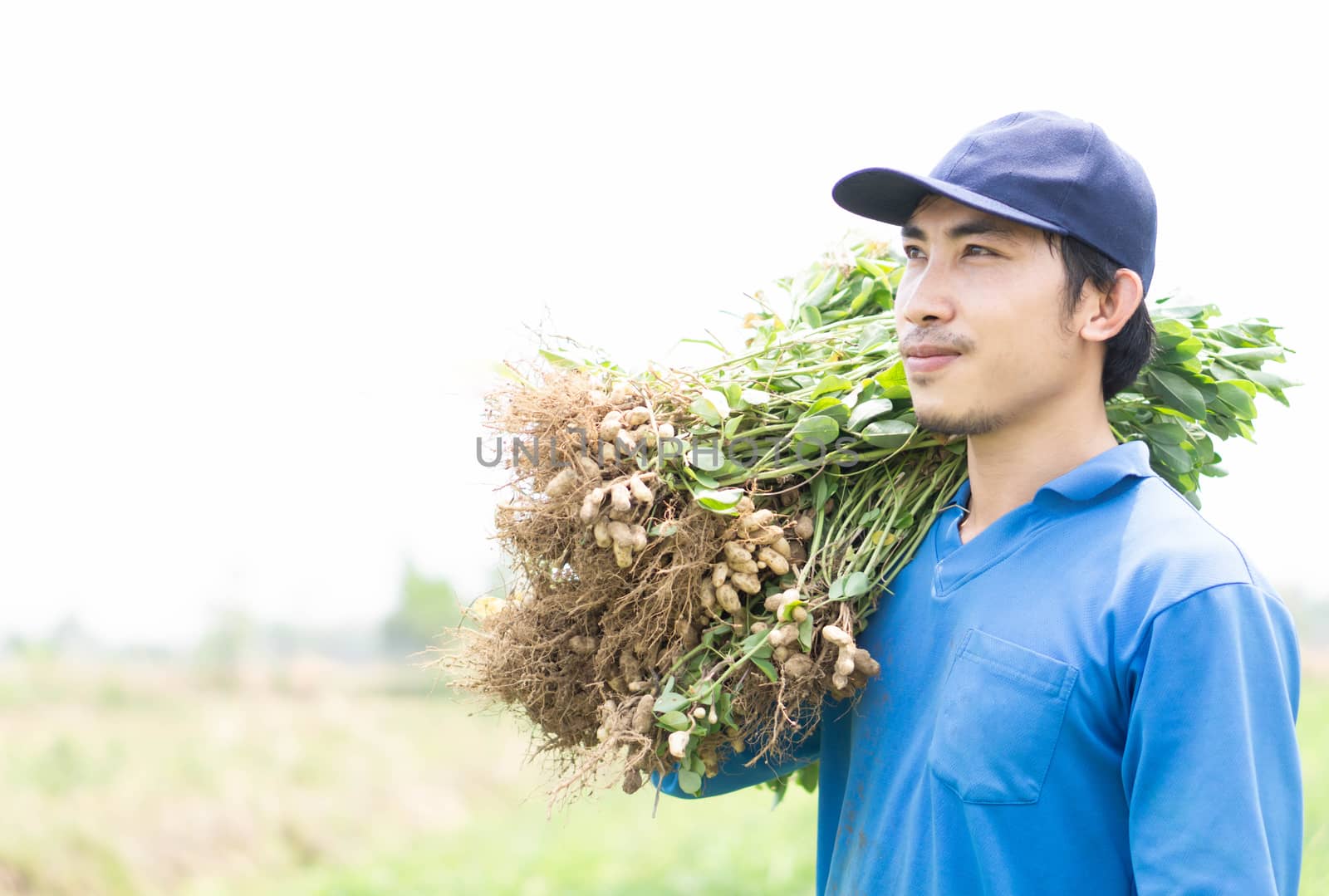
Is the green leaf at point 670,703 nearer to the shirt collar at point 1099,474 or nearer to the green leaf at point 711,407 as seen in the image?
the green leaf at point 711,407

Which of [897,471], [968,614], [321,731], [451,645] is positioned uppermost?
[897,471]

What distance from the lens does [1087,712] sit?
1195 mm

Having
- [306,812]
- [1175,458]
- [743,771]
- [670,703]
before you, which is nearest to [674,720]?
[670,703]

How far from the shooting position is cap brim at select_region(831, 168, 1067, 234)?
1.35 meters

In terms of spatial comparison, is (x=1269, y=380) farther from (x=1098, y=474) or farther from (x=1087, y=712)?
(x=1087, y=712)

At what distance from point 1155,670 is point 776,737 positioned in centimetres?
52

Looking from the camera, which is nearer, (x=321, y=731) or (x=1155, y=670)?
(x=1155, y=670)

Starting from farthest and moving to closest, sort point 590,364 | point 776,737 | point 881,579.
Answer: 1. point 590,364
2. point 881,579
3. point 776,737

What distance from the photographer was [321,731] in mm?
8758

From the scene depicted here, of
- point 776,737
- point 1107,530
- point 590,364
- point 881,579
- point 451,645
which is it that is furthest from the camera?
point 451,645

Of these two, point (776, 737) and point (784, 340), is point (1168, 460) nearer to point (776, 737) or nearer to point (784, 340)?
point (784, 340)

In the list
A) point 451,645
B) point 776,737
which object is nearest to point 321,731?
point 451,645

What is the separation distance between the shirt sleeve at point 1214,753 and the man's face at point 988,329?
1.20 feet

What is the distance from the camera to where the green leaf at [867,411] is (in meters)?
1.52
